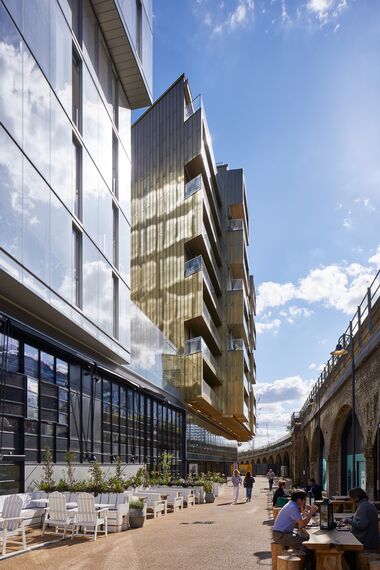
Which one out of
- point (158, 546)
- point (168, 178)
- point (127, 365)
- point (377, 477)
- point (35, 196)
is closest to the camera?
point (158, 546)

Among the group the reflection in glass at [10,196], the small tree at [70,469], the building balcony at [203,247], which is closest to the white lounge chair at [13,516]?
the small tree at [70,469]

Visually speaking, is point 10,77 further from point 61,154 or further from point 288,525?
point 288,525

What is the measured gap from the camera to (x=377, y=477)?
20594mm

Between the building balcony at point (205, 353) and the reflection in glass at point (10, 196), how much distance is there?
27818 mm

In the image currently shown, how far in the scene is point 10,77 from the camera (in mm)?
15406

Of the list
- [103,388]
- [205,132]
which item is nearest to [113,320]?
[103,388]

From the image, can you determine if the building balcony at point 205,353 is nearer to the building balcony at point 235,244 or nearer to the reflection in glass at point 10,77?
the building balcony at point 235,244

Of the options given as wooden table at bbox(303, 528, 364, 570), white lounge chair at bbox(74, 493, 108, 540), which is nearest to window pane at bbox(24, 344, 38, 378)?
white lounge chair at bbox(74, 493, 108, 540)

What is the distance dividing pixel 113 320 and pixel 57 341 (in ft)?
15.8

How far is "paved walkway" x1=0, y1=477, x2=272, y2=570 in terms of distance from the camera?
11898mm

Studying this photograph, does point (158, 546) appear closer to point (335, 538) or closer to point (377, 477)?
point (335, 538)

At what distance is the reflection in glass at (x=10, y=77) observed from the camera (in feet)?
49.1

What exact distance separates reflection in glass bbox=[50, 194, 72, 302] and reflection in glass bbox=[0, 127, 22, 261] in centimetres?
234

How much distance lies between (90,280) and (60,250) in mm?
3110
